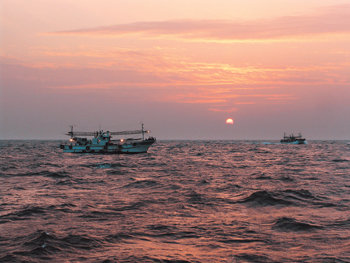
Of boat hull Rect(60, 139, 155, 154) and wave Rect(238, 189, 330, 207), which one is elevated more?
boat hull Rect(60, 139, 155, 154)

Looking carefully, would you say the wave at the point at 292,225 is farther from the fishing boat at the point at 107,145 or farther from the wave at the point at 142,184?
the fishing boat at the point at 107,145

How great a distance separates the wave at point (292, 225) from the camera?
16.9m

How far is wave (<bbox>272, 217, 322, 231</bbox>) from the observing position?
1692cm

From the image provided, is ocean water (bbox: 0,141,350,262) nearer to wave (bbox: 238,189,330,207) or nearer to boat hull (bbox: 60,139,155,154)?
wave (bbox: 238,189,330,207)

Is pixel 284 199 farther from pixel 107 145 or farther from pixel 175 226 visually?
pixel 107 145

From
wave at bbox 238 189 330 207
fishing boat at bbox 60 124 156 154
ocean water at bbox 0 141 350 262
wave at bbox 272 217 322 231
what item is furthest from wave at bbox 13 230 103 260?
fishing boat at bbox 60 124 156 154

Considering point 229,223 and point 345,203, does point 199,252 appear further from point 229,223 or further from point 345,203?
point 345,203

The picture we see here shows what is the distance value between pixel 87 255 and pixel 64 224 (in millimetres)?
5278

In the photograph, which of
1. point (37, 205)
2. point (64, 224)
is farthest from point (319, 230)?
point (37, 205)

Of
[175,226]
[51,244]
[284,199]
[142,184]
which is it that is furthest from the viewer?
[142,184]

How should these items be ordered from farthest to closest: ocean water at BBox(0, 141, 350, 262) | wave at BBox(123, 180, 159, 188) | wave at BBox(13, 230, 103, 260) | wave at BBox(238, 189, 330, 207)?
wave at BBox(123, 180, 159, 188)
wave at BBox(238, 189, 330, 207)
wave at BBox(13, 230, 103, 260)
ocean water at BBox(0, 141, 350, 262)

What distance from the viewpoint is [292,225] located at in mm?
17484

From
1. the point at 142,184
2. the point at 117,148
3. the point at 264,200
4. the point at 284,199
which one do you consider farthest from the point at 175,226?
the point at 117,148

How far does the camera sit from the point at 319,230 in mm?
16531
